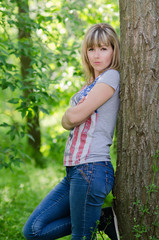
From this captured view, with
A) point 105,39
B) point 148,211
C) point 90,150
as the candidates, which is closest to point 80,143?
point 90,150

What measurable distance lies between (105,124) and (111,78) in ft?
1.11

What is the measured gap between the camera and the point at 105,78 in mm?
2002

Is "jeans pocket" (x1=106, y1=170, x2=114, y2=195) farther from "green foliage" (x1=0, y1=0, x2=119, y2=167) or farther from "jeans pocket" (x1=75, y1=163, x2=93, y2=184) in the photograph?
"green foliage" (x1=0, y1=0, x2=119, y2=167)

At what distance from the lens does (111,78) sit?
2.03 metres

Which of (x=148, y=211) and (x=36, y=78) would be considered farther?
(x=36, y=78)

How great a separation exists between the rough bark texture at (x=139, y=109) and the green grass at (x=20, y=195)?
0.77 m

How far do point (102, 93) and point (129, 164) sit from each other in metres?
0.55

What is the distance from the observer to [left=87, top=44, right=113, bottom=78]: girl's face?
2197 mm

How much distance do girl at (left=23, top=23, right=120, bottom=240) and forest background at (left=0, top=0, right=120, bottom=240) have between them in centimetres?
71

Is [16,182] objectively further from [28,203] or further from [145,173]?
[145,173]

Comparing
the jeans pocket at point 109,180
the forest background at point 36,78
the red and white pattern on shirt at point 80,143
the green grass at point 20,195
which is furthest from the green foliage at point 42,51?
the jeans pocket at point 109,180

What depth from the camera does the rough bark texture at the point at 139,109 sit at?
187 cm

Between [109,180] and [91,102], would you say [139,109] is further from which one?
[109,180]

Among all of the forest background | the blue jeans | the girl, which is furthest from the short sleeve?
the forest background
